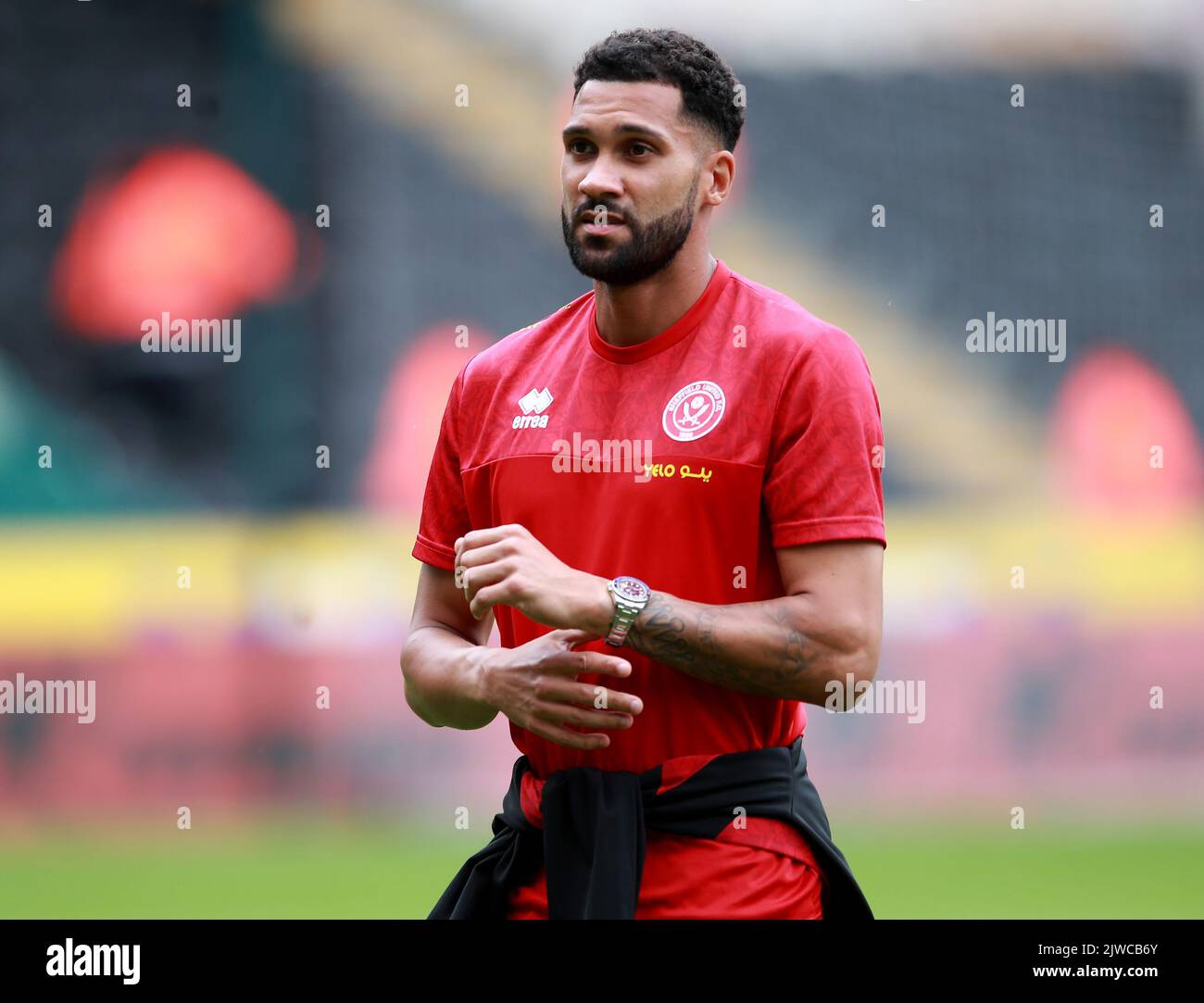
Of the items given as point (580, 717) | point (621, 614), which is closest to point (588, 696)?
point (580, 717)

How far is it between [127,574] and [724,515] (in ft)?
20.7

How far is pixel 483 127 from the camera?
28.5ft

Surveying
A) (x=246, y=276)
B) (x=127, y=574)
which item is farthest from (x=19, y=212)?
(x=127, y=574)

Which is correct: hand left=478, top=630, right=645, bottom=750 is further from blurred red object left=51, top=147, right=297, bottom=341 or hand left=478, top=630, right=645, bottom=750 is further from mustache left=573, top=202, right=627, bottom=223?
blurred red object left=51, top=147, right=297, bottom=341

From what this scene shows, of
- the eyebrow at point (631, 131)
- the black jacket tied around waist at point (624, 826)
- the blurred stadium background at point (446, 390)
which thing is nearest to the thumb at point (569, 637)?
the black jacket tied around waist at point (624, 826)

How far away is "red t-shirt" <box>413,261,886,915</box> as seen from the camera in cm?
239

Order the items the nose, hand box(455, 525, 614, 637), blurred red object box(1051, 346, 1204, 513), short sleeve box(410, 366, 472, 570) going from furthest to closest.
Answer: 1. blurred red object box(1051, 346, 1204, 513)
2. short sleeve box(410, 366, 472, 570)
3. the nose
4. hand box(455, 525, 614, 637)

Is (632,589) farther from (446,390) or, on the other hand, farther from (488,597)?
(446,390)

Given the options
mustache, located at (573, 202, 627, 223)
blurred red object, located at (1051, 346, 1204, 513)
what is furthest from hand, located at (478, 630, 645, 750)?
blurred red object, located at (1051, 346, 1204, 513)

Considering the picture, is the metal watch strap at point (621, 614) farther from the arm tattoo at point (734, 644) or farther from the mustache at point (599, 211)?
the mustache at point (599, 211)

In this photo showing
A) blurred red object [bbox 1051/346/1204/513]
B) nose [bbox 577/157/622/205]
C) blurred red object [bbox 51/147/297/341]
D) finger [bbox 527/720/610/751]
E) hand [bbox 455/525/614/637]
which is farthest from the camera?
blurred red object [bbox 1051/346/1204/513]

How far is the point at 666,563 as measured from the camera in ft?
7.97

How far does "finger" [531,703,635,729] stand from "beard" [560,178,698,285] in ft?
2.40
